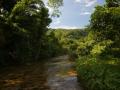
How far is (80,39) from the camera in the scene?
42250mm

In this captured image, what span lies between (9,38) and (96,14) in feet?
64.7

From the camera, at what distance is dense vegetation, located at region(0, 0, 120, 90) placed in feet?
47.4

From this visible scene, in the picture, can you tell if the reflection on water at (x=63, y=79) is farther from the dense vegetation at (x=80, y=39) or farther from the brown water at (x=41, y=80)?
the dense vegetation at (x=80, y=39)

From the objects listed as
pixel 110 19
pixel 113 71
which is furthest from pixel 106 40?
pixel 113 71

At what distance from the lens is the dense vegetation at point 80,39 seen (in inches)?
569

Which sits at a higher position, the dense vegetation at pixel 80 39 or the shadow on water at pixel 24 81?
the dense vegetation at pixel 80 39

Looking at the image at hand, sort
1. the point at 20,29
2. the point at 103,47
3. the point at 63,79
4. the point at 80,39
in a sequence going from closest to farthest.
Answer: the point at 103,47 → the point at 63,79 → the point at 20,29 → the point at 80,39

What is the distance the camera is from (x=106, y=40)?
22.0 meters

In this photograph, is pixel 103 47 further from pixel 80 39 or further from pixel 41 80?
pixel 80 39

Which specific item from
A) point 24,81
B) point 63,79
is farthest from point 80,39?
point 24,81

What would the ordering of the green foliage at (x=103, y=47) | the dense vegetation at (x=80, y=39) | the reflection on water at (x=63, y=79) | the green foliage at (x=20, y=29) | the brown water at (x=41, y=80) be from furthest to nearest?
the green foliage at (x=20, y=29) → the green foliage at (x=103, y=47) → the brown water at (x=41, y=80) → the reflection on water at (x=63, y=79) → the dense vegetation at (x=80, y=39)

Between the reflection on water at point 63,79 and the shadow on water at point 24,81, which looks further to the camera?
the shadow on water at point 24,81

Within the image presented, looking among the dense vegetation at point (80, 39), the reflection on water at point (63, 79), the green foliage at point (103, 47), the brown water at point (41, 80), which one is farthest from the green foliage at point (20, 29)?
the green foliage at point (103, 47)

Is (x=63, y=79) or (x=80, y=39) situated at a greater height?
(x=80, y=39)
